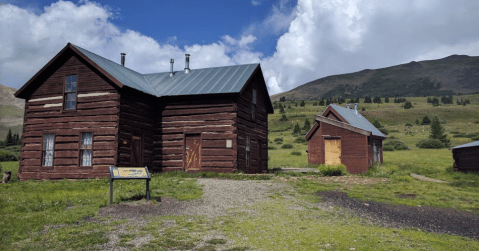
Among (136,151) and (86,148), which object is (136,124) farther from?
(86,148)

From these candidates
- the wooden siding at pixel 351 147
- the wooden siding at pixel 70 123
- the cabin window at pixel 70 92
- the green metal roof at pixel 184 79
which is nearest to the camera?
the wooden siding at pixel 70 123

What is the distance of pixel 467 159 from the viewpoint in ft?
83.7

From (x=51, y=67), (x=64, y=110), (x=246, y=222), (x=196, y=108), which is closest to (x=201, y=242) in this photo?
(x=246, y=222)

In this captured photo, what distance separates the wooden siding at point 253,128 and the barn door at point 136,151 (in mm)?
5758

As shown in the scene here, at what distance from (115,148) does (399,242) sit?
→ 578 inches

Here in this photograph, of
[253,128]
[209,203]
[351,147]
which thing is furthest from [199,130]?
[351,147]

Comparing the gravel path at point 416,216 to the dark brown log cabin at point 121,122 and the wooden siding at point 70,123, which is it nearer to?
the dark brown log cabin at point 121,122

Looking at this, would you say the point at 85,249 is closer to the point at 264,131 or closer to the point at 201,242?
the point at 201,242

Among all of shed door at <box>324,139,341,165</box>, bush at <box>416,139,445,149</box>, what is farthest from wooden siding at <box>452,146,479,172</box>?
bush at <box>416,139,445,149</box>

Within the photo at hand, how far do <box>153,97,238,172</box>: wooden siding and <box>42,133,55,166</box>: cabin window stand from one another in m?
5.69

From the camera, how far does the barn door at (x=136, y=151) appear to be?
19.5 m

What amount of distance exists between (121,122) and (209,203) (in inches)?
363

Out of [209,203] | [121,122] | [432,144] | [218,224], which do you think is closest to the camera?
[218,224]

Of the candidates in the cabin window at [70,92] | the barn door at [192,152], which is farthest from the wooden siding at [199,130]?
the cabin window at [70,92]
